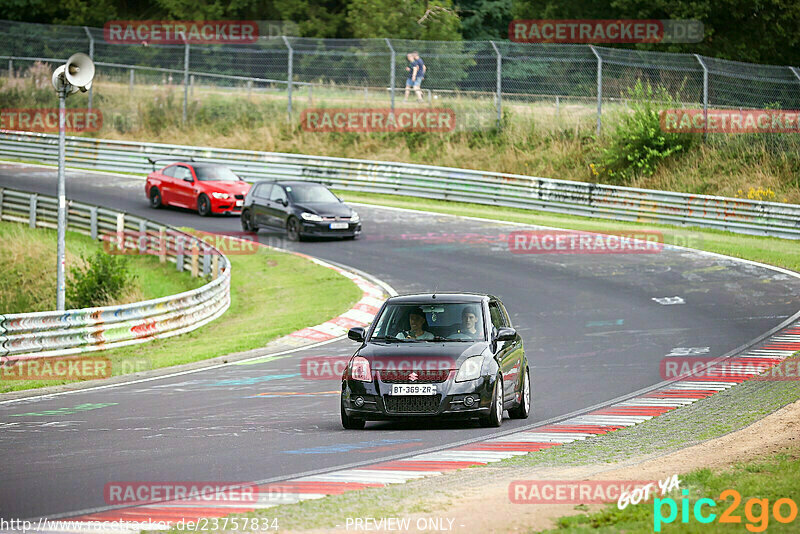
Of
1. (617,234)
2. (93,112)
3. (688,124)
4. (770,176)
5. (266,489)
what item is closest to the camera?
(266,489)

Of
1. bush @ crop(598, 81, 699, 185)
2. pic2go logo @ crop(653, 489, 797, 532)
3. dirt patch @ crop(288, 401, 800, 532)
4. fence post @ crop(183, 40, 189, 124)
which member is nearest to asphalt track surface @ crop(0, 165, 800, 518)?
dirt patch @ crop(288, 401, 800, 532)

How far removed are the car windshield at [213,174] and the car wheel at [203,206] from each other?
65 centimetres

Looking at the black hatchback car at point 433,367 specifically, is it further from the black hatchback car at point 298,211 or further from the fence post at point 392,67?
the fence post at point 392,67

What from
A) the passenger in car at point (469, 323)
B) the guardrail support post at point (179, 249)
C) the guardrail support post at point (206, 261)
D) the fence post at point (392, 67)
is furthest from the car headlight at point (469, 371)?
the fence post at point (392, 67)

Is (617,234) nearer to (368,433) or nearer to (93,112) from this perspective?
(368,433)

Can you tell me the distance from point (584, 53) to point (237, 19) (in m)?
34.5

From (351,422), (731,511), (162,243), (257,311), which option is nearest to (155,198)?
(162,243)

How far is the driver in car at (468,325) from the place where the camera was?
40.5 ft

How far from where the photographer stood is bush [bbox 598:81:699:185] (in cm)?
3528

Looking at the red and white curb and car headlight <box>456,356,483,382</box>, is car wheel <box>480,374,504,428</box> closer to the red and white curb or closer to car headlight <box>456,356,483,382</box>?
car headlight <box>456,356,483,382</box>

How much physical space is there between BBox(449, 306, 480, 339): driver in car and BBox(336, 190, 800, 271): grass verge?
14366mm

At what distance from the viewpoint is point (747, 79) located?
33469 millimetres

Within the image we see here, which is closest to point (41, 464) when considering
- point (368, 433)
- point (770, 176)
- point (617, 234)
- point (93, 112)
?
point (368, 433)

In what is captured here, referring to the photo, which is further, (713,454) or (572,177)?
(572,177)
